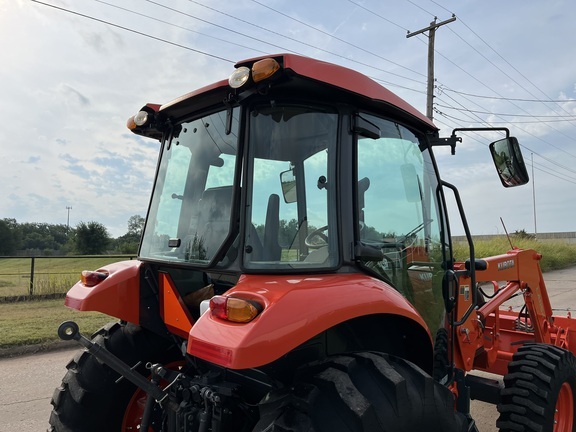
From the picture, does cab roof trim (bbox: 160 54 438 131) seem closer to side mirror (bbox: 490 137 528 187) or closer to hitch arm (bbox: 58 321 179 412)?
side mirror (bbox: 490 137 528 187)

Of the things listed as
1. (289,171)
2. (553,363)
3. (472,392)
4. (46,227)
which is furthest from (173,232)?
(46,227)

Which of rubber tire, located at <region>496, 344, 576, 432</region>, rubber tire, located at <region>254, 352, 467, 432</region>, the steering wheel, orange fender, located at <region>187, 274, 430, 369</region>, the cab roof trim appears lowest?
rubber tire, located at <region>496, 344, 576, 432</region>

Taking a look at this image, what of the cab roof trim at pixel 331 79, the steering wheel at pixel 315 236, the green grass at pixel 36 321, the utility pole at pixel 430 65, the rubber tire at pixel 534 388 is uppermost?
the utility pole at pixel 430 65

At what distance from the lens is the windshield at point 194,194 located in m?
2.25

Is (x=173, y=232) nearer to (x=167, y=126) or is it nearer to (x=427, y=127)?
(x=167, y=126)

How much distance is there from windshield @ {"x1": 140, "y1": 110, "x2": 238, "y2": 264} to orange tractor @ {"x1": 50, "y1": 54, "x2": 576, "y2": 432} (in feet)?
0.04

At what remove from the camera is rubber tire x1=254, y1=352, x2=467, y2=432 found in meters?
1.59

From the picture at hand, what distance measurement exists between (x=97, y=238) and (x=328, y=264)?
124ft

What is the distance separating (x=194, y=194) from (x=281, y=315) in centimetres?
122

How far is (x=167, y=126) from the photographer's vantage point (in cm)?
272

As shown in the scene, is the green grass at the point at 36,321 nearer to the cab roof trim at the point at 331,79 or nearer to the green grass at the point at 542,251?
the cab roof trim at the point at 331,79

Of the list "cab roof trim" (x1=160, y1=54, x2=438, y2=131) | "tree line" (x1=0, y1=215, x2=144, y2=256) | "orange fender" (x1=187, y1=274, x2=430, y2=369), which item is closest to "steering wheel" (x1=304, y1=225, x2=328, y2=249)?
"orange fender" (x1=187, y1=274, x2=430, y2=369)

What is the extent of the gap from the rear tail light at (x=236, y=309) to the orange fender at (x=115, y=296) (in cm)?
110

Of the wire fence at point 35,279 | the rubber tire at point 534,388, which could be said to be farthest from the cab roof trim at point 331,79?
the wire fence at point 35,279
